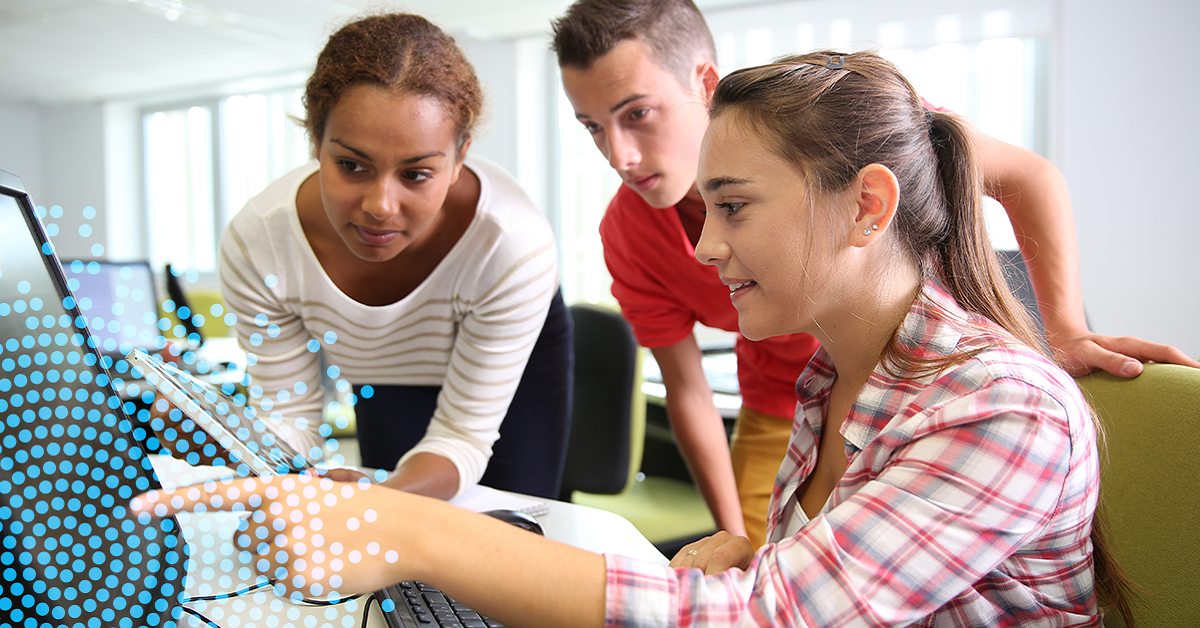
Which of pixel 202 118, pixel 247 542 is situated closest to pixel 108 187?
pixel 202 118

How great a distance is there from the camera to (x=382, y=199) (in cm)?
94

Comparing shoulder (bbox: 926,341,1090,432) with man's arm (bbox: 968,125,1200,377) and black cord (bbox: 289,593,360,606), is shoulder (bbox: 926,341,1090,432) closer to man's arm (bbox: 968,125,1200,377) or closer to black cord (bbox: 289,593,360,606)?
man's arm (bbox: 968,125,1200,377)

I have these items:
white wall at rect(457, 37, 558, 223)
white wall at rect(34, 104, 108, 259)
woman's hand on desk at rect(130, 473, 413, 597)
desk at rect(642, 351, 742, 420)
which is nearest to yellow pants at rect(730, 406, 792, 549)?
desk at rect(642, 351, 742, 420)

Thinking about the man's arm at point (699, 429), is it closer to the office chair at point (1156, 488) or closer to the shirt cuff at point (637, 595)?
the office chair at point (1156, 488)

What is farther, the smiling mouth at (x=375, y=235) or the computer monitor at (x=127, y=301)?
the computer monitor at (x=127, y=301)

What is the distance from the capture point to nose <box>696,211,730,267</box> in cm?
72

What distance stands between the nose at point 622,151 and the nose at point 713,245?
0.39 meters

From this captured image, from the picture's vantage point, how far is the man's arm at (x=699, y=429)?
1.44 m

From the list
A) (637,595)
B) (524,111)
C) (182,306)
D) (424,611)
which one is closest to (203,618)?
(424,611)

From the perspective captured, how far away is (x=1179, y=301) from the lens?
327cm

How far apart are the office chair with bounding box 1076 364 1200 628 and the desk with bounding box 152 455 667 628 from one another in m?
0.43

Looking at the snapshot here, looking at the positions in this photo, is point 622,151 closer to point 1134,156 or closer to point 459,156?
point 459,156

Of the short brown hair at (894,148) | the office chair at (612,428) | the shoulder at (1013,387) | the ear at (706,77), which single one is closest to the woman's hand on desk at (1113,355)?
the short brown hair at (894,148)

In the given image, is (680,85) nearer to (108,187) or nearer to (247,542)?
(247,542)
